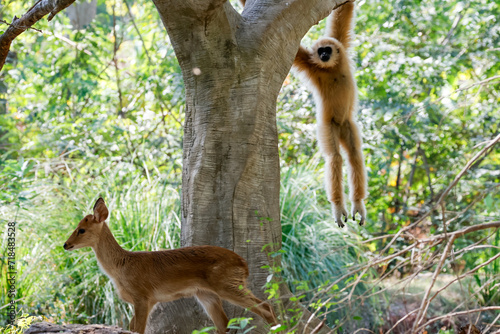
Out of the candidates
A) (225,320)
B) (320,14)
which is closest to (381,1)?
(320,14)

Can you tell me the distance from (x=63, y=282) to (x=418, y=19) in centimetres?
696

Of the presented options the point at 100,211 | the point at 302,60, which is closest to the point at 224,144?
the point at 100,211

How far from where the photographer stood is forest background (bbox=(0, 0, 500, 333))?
5609 millimetres

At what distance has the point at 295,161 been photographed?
28.5ft

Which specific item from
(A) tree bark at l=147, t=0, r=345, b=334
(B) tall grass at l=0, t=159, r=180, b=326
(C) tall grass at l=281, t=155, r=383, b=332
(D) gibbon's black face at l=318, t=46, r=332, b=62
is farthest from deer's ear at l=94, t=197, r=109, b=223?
(D) gibbon's black face at l=318, t=46, r=332, b=62

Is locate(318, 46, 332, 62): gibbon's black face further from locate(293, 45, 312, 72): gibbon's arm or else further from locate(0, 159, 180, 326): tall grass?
locate(0, 159, 180, 326): tall grass

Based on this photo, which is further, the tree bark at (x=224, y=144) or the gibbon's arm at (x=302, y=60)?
the gibbon's arm at (x=302, y=60)

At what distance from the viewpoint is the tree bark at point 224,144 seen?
356 cm

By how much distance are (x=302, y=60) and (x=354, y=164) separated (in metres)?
1.33

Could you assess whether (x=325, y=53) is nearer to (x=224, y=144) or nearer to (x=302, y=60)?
(x=302, y=60)

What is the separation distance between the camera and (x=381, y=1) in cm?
871

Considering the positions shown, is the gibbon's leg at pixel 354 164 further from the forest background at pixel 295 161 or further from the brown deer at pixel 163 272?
the brown deer at pixel 163 272

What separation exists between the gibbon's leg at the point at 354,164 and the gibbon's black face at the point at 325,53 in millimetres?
856

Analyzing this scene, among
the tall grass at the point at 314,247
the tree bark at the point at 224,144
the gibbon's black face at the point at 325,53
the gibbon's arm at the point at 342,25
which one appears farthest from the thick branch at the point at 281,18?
the tall grass at the point at 314,247
